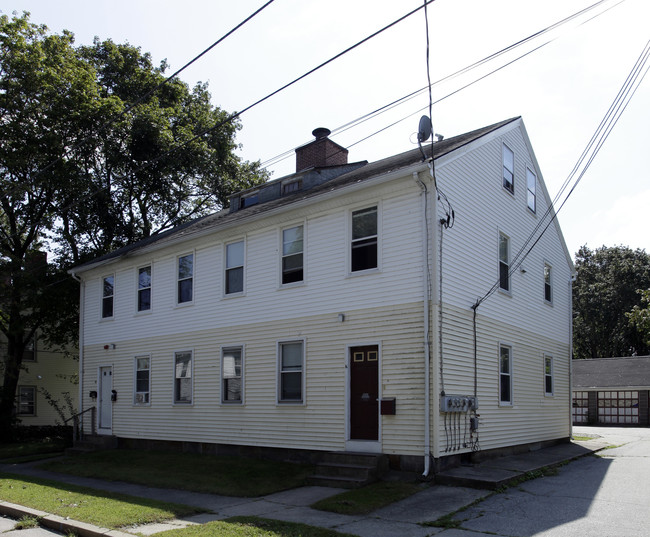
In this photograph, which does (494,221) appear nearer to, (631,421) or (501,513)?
(501,513)

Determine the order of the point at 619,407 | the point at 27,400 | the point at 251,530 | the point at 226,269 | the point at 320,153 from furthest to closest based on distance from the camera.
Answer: the point at 619,407 < the point at 27,400 < the point at 320,153 < the point at 226,269 < the point at 251,530

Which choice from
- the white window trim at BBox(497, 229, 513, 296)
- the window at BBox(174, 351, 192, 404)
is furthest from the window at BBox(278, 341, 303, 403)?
the white window trim at BBox(497, 229, 513, 296)

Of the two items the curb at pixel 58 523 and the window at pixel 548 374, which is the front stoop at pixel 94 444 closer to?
the curb at pixel 58 523

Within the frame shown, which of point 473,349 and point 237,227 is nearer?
point 473,349

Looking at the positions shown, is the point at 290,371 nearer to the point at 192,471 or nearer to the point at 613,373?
the point at 192,471

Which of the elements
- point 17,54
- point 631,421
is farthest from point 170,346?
point 631,421

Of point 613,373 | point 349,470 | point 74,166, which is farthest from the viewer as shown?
point 613,373

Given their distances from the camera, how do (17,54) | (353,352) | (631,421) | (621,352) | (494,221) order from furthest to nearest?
(621,352), (631,421), (17,54), (494,221), (353,352)

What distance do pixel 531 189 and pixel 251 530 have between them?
13.3m

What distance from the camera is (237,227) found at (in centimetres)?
1614

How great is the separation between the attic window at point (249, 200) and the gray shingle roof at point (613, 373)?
75.3 feet

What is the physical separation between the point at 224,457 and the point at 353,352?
4.39 metres

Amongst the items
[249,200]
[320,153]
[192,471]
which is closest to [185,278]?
[249,200]

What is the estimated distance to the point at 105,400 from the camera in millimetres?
20016
